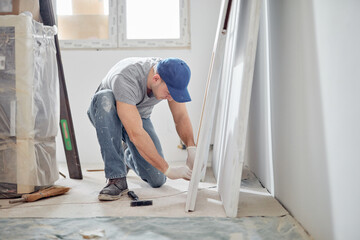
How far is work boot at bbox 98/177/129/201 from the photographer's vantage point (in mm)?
1917

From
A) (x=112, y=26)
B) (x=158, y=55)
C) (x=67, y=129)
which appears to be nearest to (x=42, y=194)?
(x=67, y=129)

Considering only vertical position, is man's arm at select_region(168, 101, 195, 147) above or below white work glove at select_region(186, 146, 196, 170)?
above

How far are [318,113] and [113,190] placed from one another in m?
1.23

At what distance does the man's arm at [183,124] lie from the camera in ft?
7.15

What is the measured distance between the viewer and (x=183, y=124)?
7.22 feet

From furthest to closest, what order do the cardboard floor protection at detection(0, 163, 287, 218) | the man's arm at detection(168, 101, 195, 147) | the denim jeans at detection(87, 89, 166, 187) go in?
the man's arm at detection(168, 101, 195, 147) → the denim jeans at detection(87, 89, 166, 187) → the cardboard floor protection at detection(0, 163, 287, 218)

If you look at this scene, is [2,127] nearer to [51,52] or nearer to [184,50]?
[51,52]

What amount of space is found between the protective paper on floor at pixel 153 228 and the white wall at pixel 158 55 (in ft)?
6.74

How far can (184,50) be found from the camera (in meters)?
3.56

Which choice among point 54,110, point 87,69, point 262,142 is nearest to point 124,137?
point 54,110

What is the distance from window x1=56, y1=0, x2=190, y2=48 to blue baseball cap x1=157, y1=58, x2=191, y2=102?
1.80 meters

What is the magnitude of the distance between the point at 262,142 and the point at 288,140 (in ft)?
1.93

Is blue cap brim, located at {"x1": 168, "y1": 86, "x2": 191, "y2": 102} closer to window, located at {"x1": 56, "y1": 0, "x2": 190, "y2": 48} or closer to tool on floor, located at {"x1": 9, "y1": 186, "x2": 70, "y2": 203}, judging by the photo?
tool on floor, located at {"x1": 9, "y1": 186, "x2": 70, "y2": 203}

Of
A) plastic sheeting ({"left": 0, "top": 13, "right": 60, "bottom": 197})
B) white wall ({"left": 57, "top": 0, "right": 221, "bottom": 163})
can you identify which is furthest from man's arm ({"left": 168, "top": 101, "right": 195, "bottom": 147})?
white wall ({"left": 57, "top": 0, "right": 221, "bottom": 163})
